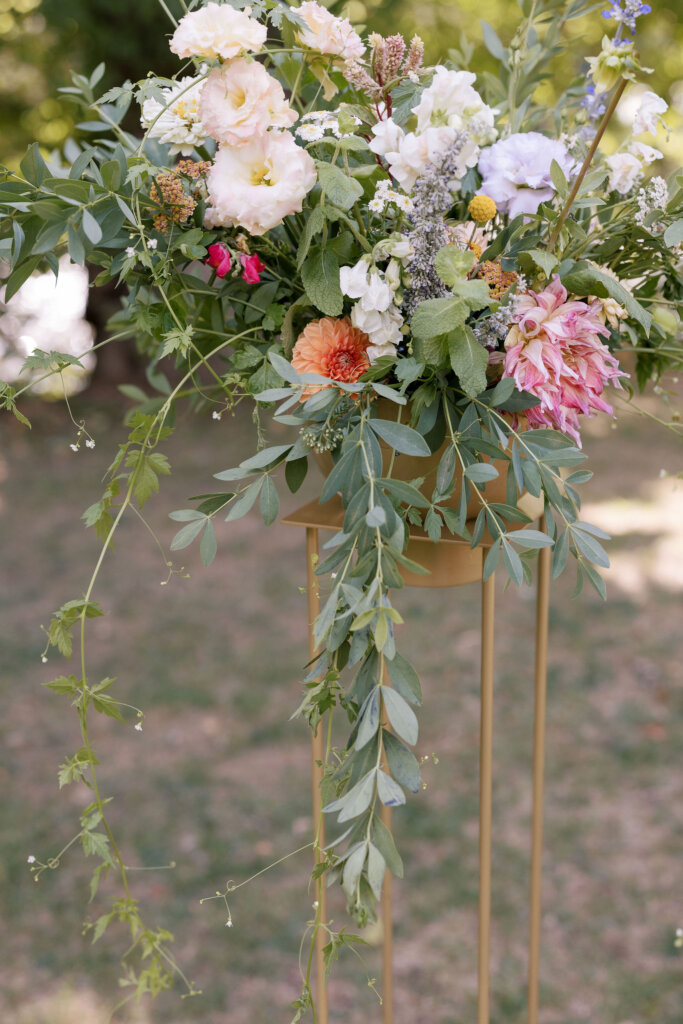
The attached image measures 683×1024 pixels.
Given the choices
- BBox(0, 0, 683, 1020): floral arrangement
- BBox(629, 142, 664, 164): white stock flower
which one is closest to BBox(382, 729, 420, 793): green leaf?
BBox(0, 0, 683, 1020): floral arrangement

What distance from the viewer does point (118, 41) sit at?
14.7ft

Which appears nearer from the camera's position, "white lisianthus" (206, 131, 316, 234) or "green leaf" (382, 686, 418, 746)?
"green leaf" (382, 686, 418, 746)

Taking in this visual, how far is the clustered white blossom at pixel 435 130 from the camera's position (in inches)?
30.8

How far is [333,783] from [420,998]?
147 cm

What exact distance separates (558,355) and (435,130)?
0.22 metres

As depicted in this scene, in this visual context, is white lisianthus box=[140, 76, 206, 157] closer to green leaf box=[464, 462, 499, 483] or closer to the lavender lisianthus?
the lavender lisianthus

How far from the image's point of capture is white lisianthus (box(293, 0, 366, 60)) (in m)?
0.81

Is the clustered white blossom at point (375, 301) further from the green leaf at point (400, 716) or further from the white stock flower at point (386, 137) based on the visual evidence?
the green leaf at point (400, 716)

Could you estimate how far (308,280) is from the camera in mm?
831

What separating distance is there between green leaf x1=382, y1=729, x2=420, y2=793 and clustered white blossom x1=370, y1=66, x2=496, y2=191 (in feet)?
1.56

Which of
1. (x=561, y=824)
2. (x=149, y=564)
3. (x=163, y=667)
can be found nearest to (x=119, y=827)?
(x=163, y=667)

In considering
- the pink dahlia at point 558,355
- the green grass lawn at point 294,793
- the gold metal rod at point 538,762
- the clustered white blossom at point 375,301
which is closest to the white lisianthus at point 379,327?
the clustered white blossom at point 375,301

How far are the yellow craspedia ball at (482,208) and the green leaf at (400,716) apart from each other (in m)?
0.44

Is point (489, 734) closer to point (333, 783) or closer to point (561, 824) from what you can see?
point (333, 783)
